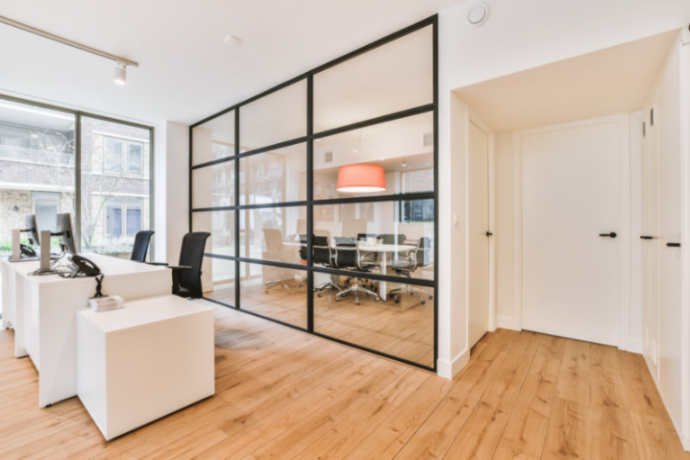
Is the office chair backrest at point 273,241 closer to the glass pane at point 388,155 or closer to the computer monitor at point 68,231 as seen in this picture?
the glass pane at point 388,155

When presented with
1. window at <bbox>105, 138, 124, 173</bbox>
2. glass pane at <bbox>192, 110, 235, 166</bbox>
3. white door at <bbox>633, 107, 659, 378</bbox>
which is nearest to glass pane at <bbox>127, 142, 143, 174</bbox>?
window at <bbox>105, 138, 124, 173</bbox>

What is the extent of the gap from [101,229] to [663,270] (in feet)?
20.0

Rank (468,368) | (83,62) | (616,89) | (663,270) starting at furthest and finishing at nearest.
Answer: (83,62), (468,368), (616,89), (663,270)

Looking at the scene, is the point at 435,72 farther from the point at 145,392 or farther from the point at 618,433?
the point at 145,392

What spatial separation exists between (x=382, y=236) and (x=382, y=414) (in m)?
1.35

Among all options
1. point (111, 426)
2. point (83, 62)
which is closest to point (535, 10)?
point (111, 426)

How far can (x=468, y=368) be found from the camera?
2430 millimetres

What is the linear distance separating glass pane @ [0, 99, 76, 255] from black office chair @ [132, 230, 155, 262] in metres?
1.34

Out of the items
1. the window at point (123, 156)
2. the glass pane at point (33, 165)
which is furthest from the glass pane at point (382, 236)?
the glass pane at point (33, 165)

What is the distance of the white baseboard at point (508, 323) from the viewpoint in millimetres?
3236

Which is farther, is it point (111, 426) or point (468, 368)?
point (468, 368)

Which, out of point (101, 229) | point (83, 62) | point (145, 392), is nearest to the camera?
point (145, 392)

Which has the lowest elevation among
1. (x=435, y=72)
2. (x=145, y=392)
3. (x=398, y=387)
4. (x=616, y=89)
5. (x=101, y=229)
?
(x=398, y=387)

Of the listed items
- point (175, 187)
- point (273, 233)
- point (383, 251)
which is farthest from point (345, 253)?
point (175, 187)
